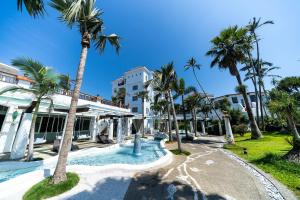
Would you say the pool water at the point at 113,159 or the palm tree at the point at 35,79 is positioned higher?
the palm tree at the point at 35,79

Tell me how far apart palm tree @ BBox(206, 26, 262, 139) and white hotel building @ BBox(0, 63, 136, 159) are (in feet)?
57.0

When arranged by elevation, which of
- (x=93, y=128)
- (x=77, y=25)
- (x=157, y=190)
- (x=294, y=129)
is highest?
(x=77, y=25)

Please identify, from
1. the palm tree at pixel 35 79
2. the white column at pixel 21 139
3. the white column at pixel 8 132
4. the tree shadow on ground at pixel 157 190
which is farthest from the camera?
the white column at pixel 8 132

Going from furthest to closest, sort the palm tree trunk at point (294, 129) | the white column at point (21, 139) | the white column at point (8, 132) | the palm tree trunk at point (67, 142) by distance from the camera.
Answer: the white column at point (8, 132) → the white column at point (21, 139) → the palm tree trunk at point (294, 129) → the palm tree trunk at point (67, 142)

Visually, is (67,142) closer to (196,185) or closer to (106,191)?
(106,191)

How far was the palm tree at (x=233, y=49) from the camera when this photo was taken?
2172 cm

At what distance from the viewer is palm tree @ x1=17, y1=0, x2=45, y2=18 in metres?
4.73

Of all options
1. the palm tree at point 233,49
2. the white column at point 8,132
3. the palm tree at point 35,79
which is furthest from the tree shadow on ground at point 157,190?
the palm tree at point 233,49

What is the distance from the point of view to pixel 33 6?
505 cm

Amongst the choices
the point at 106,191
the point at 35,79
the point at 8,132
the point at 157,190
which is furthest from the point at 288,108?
the point at 8,132

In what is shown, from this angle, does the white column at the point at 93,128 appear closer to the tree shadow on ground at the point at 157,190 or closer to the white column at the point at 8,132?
the white column at the point at 8,132

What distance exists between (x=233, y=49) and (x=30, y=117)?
25574 mm

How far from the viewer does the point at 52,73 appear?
31.6 feet

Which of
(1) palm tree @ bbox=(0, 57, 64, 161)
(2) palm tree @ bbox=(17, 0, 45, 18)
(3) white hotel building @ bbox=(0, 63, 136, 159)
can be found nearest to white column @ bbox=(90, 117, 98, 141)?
(3) white hotel building @ bbox=(0, 63, 136, 159)
